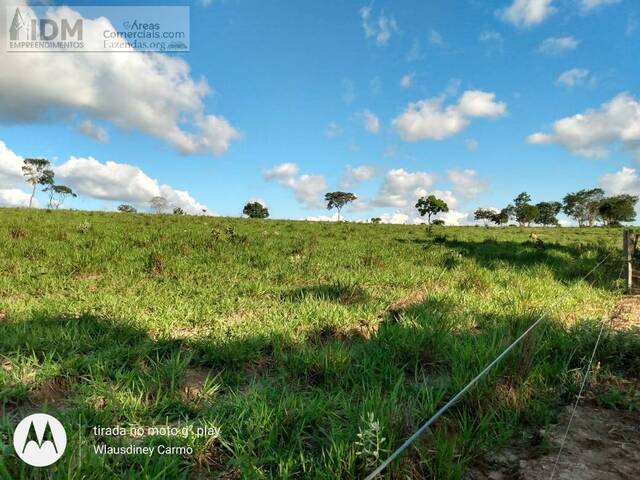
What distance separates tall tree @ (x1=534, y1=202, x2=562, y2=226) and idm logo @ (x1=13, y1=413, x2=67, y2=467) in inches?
5455

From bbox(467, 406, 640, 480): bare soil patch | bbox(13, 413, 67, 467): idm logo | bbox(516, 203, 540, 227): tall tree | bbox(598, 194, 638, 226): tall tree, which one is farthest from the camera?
bbox(516, 203, 540, 227): tall tree

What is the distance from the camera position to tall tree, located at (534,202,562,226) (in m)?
120

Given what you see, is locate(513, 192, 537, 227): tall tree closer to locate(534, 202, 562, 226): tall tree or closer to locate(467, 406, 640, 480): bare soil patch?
locate(534, 202, 562, 226): tall tree

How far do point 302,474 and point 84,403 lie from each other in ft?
6.30

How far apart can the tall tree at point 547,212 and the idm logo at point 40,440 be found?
139 m

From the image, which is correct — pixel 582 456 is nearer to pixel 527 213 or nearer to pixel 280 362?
pixel 280 362

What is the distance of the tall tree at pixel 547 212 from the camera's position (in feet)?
395

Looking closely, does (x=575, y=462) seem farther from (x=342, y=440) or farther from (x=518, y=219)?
(x=518, y=219)

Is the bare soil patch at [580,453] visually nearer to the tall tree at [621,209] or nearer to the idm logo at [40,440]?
the idm logo at [40,440]

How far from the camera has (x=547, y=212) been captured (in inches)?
4759

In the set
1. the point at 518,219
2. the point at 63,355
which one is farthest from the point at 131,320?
the point at 518,219

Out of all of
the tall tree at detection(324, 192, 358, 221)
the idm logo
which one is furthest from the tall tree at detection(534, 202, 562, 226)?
the idm logo

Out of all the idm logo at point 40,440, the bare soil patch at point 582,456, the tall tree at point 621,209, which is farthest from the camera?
the tall tree at point 621,209

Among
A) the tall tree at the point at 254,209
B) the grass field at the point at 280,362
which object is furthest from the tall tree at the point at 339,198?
the grass field at the point at 280,362
